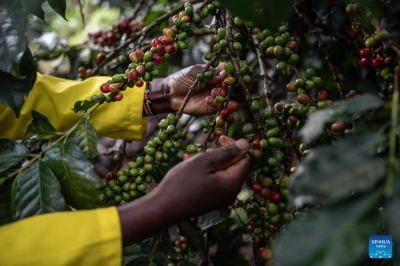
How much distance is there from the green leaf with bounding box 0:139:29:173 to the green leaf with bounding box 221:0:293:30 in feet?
1.95

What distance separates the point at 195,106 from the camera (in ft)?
4.53

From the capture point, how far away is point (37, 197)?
3.14ft

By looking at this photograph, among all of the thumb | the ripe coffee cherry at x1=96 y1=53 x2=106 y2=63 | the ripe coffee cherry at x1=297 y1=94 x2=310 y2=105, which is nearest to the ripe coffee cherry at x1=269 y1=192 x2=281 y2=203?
the thumb

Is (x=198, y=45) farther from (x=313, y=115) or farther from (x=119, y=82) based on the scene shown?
(x=313, y=115)

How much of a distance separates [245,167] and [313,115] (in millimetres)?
306

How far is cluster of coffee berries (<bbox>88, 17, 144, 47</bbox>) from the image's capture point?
6.23ft

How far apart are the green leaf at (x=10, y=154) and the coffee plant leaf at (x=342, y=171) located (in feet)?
2.19

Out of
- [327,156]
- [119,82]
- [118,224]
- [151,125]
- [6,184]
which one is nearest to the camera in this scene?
[327,156]

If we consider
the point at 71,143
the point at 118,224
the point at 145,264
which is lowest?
the point at 145,264

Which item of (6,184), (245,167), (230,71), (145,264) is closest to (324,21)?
(230,71)

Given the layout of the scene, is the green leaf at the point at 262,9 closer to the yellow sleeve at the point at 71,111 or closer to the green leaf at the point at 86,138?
the green leaf at the point at 86,138

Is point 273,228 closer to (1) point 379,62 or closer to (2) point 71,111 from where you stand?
(1) point 379,62

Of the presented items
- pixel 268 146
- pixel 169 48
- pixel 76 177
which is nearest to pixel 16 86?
pixel 76 177

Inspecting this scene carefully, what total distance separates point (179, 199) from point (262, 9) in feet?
1.26
